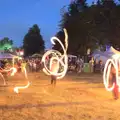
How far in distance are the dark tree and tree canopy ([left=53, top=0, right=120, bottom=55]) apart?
166 ft

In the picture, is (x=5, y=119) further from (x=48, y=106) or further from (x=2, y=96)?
(x=2, y=96)

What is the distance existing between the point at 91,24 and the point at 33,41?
65.9 m

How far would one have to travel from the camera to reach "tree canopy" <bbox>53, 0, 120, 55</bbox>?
65.5 meters

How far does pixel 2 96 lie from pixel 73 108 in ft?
19.5

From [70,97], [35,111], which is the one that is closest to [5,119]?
[35,111]

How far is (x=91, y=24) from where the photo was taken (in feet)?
230

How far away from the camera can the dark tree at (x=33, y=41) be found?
440ft

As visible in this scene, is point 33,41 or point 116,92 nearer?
point 116,92

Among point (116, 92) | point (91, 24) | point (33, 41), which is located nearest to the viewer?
point (116, 92)

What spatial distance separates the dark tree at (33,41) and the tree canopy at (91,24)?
166 ft

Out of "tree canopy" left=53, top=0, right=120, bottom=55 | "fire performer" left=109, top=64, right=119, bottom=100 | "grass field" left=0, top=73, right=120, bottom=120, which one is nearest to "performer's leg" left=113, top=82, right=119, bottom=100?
"fire performer" left=109, top=64, right=119, bottom=100

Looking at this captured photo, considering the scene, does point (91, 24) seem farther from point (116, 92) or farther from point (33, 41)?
point (33, 41)

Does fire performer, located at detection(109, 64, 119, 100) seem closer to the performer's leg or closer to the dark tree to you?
the performer's leg

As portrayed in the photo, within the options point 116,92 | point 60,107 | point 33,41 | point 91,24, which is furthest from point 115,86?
point 33,41
